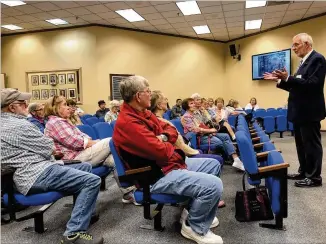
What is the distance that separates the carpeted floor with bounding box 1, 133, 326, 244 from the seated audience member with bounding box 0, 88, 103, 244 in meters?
0.27

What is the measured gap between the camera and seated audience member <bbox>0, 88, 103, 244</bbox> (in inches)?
75.5

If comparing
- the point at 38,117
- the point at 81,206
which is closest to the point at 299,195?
the point at 81,206

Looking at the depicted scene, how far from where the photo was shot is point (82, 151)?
2746 mm

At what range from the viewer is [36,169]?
198 cm

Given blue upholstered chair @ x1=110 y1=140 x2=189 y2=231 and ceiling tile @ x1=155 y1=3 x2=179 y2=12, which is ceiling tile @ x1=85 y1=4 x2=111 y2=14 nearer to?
ceiling tile @ x1=155 y1=3 x2=179 y2=12

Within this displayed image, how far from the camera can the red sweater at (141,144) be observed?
191 cm

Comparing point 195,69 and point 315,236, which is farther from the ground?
point 195,69

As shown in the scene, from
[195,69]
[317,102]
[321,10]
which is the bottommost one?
[317,102]

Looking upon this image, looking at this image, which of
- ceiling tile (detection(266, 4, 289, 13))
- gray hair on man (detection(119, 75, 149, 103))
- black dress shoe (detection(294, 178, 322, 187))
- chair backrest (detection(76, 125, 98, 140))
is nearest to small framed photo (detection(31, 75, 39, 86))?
chair backrest (detection(76, 125, 98, 140))

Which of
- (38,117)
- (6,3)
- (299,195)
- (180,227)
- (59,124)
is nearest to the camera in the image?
(180,227)

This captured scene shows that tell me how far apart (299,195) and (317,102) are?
3.17ft

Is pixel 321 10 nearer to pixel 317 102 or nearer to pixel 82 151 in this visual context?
pixel 317 102

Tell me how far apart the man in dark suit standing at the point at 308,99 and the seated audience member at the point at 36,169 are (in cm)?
214

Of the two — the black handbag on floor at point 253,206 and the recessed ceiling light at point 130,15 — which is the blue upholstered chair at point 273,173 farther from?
the recessed ceiling light at point 130,15
